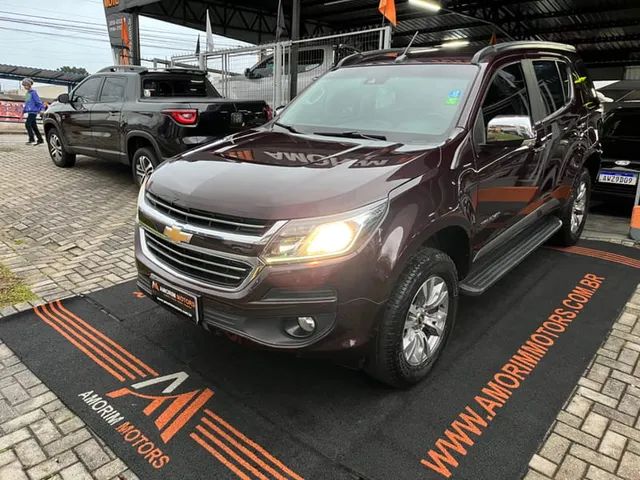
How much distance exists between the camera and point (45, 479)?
2.22m

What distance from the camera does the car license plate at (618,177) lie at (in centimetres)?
631

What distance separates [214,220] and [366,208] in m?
0.75

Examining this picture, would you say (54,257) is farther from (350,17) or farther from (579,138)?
(350,17)

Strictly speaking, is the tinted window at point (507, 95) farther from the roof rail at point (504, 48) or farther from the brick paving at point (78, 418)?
the brick paving at point (78, 418)

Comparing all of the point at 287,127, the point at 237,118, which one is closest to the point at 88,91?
the point at 237,118

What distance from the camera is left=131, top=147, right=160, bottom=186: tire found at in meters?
6.76

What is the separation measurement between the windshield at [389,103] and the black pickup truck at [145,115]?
9.29 ft

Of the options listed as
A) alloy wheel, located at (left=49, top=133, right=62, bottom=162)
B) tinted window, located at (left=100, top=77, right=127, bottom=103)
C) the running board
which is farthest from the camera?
alloy wheel, located at (left=49, top=133, right=62, bottom=162)

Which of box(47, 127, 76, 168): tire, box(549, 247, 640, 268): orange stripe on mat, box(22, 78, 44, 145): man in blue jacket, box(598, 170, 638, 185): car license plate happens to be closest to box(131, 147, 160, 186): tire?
box(47, 127, 76, 168): tire

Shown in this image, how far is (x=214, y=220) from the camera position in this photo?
244cm

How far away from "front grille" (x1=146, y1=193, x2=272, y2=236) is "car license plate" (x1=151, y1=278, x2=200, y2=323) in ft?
1.22

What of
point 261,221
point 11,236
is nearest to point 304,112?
point 261,221

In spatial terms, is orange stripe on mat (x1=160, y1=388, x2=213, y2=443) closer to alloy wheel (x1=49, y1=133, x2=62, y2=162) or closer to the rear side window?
the rear side window

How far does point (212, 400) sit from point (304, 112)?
223cm
